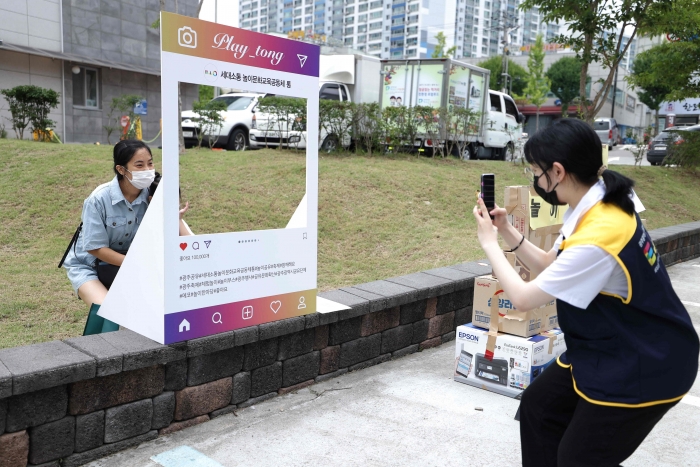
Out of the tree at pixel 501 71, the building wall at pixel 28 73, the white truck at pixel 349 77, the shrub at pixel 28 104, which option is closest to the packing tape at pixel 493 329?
the shrub at pixel 28 104

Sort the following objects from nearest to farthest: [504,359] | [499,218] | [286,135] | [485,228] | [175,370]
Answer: [485,228], [499,218], [175,370], [504,359], [286,135]

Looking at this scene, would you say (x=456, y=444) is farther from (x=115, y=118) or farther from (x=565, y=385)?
(x=115, y=118)

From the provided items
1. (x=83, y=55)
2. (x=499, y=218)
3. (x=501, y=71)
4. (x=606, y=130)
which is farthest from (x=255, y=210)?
(x=501, y=71)

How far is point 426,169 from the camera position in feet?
34.8

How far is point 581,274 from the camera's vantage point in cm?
183

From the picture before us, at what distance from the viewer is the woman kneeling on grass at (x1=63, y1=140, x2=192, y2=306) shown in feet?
11.5

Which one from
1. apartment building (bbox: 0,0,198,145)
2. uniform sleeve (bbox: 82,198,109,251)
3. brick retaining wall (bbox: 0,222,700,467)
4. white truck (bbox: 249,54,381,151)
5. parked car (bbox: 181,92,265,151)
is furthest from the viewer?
apartment building (bbox: 0,0,198,145)

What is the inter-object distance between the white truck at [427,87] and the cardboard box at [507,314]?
10491 mm

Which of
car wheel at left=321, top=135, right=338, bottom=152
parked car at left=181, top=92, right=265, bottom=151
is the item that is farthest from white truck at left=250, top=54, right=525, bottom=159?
car wheel at left=321, top=135, right=338, bottom=152

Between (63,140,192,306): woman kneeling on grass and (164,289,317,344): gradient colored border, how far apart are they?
506 millimetres

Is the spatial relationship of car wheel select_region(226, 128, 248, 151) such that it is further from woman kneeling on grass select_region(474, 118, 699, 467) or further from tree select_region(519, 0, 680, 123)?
woman kneeling on grass select_region(474, 118, 699, 467)

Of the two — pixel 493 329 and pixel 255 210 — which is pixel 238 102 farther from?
pixel 493 329

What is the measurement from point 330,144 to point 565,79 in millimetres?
52216

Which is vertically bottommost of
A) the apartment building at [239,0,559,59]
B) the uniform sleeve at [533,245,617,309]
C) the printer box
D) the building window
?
the printer box
